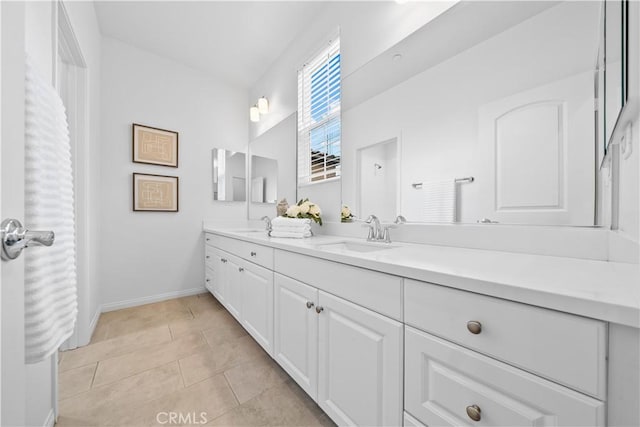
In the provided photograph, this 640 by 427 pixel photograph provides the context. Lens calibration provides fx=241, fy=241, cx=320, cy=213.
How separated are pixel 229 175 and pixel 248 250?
1601 millimetres

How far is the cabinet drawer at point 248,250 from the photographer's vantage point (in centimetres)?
143

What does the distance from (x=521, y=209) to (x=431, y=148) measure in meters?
0.48

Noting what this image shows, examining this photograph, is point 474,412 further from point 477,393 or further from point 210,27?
point 210,27

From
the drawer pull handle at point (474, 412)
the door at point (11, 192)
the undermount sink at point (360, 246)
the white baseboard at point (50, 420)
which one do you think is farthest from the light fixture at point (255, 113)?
the drawer pull handle at point (474, 412)

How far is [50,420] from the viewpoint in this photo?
1.05 metres

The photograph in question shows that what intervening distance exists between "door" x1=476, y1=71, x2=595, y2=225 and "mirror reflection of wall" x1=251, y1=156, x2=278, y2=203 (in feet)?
6.28

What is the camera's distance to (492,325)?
0.55m

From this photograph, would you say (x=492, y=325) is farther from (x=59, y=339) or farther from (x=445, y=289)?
(x=59, y=339)

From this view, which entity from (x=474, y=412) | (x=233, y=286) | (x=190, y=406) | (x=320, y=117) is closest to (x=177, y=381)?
(x=190, y=406)

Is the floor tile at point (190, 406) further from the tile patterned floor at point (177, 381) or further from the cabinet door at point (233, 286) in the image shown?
the cabinet door at point (233, 286)

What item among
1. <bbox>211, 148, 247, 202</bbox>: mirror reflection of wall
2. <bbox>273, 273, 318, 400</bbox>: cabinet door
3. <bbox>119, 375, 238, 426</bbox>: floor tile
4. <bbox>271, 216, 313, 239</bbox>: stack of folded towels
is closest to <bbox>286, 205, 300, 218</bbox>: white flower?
<bbox>271, 216, 313, 239</bbox>: stack of folded towels

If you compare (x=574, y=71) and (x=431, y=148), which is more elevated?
(x=574, y=71)

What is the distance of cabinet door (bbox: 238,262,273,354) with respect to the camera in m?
1.40

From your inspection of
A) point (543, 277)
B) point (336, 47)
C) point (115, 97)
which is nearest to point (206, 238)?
point (115, 97)
